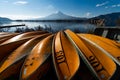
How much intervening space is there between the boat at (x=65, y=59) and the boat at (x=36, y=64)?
0.66 feet

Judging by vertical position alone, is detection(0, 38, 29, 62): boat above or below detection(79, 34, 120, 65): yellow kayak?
below

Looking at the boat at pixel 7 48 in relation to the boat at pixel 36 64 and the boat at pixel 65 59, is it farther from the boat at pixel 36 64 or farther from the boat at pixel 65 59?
the boat at pixel 65 59

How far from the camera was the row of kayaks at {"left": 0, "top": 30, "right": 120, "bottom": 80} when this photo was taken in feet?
12.9

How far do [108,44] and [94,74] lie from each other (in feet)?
5.43

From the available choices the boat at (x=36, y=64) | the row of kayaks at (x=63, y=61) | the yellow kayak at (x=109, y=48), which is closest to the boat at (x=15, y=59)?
the row of kayaks at (x=63, y=61)

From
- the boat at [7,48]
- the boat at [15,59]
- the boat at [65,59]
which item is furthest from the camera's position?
the boat at [7,48]

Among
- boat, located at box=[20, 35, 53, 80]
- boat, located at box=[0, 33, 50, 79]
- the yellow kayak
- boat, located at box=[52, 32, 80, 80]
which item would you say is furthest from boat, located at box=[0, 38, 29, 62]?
the yellow kayak

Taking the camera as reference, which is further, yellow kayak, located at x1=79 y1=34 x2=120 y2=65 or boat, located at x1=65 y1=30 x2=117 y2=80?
yellow kayak, located at x1=79 y1=34 x2=120 y2=65

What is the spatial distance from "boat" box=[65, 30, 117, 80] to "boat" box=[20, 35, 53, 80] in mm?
796

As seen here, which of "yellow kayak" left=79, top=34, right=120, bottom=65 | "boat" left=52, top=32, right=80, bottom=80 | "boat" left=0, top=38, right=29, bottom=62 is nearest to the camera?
"boat" left=52, top=32, right=80, bottom=80

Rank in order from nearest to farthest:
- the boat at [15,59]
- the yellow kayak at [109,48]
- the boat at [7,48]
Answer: the boat at [15,59]
the yellow kayak at [109,48]
the boat at [7,48]

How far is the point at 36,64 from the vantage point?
13.9 ft

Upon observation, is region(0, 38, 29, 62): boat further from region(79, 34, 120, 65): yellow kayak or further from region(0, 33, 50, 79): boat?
region(79, 34, 120, 65): yellow kayak

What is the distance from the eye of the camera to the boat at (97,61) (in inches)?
152
